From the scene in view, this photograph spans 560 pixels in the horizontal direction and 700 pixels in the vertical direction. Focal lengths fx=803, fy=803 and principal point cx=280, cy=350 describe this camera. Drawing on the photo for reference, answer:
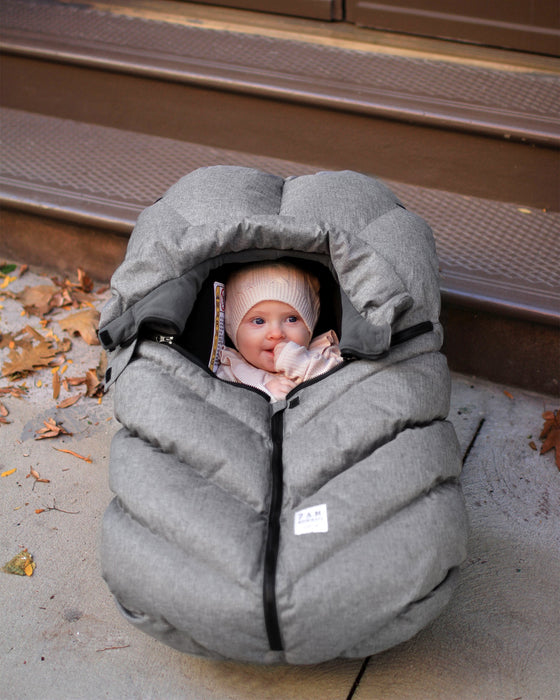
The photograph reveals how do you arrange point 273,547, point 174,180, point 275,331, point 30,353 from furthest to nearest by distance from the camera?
1. point 174,180
2. point 30,353
3. point 275,331
4. point 273,547

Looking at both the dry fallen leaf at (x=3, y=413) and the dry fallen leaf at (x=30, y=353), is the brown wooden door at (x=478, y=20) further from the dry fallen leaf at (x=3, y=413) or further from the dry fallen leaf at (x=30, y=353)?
the dry fallen leaf at (x=3, y=413)

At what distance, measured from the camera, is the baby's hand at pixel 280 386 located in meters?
2.71

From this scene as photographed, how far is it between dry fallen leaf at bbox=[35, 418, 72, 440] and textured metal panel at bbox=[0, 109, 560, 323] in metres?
0.96

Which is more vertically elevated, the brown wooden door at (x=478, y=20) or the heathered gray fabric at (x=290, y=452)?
the brown wooden door at (x=478, y=20)

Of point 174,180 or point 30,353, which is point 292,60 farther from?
point 30,353

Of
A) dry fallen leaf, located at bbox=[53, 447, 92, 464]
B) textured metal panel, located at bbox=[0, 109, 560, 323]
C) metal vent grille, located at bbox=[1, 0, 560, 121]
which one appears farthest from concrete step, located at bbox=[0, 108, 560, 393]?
dry fallen leaf, located at bbox=[53, 447, 92, 464]

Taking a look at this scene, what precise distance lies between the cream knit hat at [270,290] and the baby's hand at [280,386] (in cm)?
22

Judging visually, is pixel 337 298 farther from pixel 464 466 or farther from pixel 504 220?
pixel 504 220

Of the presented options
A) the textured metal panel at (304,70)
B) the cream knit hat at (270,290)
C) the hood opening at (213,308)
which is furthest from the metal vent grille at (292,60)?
the cream knit hat at (270,290)

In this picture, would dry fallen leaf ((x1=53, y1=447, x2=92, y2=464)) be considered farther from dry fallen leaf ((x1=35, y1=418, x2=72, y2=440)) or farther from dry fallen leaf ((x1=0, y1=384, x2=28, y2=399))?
dry fallen leaf ((x1=0, y1=384, x2=28, y2=399))

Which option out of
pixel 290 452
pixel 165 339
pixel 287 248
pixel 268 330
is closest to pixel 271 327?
pixel 268 330

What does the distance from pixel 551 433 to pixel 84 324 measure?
1.97 meters

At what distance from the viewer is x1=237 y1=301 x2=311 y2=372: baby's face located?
110 inches

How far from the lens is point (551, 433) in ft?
9.75
